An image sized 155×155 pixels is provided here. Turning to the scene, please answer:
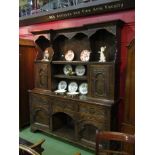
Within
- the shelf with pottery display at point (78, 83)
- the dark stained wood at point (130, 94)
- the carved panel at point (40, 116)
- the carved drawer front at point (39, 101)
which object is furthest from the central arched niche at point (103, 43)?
the carved panel at point (40, 116)

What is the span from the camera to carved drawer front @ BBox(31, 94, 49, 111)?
354 cm

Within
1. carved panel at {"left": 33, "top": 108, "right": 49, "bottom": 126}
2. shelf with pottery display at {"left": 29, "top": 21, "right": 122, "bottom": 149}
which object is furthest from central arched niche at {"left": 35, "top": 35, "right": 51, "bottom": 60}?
carved panel at {"left": 33, "top": 108, "right": 49, "bottom": 126}

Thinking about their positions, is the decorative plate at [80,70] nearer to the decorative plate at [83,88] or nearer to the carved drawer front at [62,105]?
the decorative plate at [83,88]

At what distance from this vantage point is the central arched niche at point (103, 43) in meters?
3.12

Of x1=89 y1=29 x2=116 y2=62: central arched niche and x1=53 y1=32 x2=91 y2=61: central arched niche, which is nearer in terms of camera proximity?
x1=89 y1=29 x2=116 y2=62: central arched niche

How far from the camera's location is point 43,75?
3.69 m

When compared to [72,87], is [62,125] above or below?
below

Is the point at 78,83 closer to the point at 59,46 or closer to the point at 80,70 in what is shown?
the point at 80,70

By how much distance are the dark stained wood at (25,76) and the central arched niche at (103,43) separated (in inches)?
59.3

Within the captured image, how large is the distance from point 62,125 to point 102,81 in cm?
143

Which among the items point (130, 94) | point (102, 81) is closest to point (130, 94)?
point (130, 94)

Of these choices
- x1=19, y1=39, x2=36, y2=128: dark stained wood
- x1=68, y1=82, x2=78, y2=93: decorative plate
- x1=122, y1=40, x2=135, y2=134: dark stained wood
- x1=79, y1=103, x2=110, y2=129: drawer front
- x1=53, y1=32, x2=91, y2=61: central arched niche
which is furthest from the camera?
x1=19, y1=39, x2=36, y2=128: dark stained wood

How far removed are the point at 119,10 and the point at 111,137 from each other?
7.09 feet

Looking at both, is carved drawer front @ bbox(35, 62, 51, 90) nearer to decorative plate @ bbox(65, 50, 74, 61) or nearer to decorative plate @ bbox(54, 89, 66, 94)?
decorative plate @ bbox(54, 89, 66, 94)
